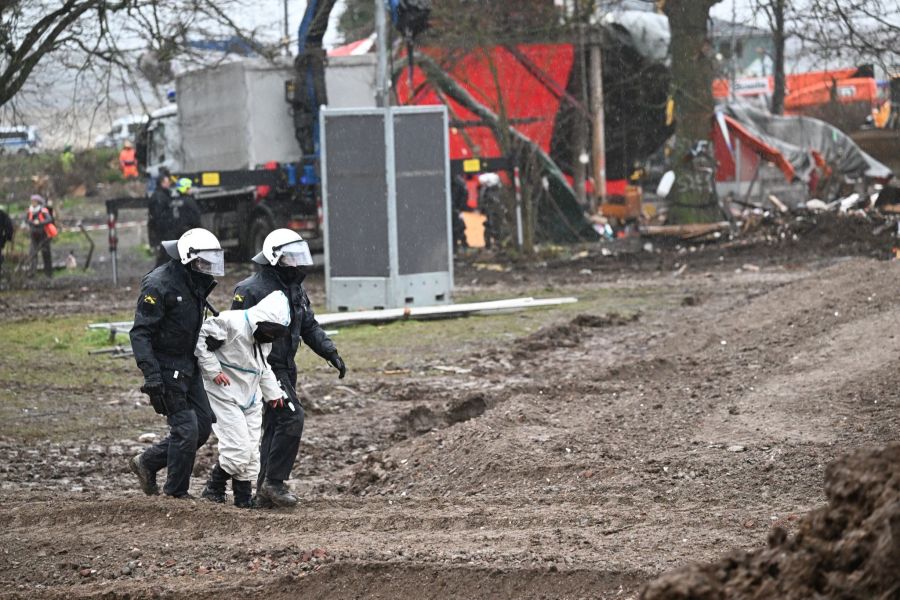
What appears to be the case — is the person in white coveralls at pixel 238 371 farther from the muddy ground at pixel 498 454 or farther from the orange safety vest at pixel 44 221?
the orange safety vest at pixel 44 221

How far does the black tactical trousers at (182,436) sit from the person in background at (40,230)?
58.7ft

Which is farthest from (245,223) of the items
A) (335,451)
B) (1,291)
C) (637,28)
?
(335,451)

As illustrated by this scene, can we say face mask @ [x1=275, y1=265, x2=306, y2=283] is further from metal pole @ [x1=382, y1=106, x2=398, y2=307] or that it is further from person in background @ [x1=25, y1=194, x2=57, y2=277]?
person in background @ [x1=25, y1=194, x2=57, y2=277]

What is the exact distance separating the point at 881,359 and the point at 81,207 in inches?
1525

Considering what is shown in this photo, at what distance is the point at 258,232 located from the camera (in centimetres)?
2512

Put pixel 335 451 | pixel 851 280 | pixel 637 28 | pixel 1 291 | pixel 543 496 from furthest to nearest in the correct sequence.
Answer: pixel 637 28
pixel 1 291
pixel 851 280
pixel 335 451
pixel 543 496

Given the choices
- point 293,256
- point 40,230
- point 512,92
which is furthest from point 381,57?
point 512,92

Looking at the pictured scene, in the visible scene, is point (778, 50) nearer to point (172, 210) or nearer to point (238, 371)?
point (172, 210)

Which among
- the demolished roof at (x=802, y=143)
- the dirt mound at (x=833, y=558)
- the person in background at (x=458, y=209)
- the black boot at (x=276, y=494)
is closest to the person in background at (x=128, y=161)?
the person in background at (x=458, y=209)

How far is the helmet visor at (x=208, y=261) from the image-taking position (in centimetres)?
870

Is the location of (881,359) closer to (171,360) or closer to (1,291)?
(171,360)

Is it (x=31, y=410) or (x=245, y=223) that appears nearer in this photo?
(x=31, y=410)

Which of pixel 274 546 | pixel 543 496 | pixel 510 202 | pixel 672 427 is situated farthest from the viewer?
pixel 510 202

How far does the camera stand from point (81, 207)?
46.7 metres
